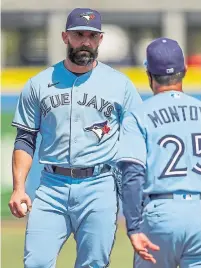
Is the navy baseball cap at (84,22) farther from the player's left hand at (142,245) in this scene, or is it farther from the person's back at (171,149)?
the player's left hand at (142,245)

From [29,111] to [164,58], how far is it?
1527mm

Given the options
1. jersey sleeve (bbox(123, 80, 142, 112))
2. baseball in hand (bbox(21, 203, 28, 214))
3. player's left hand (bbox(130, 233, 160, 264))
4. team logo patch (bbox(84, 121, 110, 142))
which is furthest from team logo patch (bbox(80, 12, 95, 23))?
player's left hand (bbox(130, 233, 160, 264))

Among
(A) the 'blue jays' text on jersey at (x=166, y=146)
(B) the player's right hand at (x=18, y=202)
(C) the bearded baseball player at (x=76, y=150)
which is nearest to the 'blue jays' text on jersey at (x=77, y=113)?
(C) the bearded baseball player at (x=76, y=150)

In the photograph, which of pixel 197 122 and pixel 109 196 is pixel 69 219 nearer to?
pixel 109 196

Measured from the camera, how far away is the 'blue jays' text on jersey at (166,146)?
218 inches

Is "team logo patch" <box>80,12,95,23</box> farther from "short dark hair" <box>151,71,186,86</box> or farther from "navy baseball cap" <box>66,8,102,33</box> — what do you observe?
"short dark hair" <box>151,71,186,86</box>

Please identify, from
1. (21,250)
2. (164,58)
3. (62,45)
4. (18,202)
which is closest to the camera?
(164,58)

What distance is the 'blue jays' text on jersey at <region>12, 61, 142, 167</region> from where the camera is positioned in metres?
6.79

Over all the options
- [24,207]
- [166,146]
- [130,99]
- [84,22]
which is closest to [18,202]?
[24,207]

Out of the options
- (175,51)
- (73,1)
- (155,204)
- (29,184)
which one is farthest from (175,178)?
(73,1)

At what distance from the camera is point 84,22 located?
22.4ft

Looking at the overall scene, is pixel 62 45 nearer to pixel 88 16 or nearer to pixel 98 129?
pixel 88 16

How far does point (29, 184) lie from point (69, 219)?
7.03 metres

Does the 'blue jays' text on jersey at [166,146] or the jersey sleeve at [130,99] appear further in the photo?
the jersey sleeve at [130,99]
